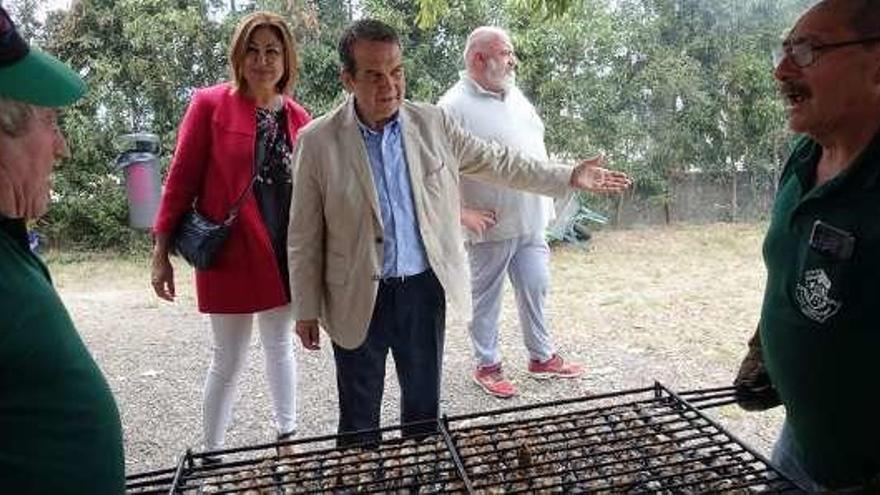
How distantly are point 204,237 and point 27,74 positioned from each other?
6.07ft

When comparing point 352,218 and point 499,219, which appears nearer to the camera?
point 352,218

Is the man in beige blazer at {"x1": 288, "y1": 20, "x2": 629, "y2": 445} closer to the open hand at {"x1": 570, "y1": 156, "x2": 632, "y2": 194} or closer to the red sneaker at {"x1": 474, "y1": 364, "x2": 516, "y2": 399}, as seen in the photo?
the open hand at {"x1": 570, "y1": 156, "x2": 632, "y2": 194}


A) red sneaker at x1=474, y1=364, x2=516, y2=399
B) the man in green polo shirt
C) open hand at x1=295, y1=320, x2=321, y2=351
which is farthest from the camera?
red sneaker at x1=474, y1=364, x2=516, y2=399

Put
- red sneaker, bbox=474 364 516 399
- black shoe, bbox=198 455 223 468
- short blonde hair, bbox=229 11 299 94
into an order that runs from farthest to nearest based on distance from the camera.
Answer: red sneaker, bbox=474 364 516 399
short blonde hair, bbox=229 11 299 94
black shoe, bbox=198 455 223 468

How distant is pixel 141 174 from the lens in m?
9.29

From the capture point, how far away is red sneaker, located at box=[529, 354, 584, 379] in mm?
4895

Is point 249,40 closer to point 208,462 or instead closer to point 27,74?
point 208,462

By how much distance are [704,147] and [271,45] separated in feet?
27.7

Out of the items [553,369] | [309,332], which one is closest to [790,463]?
[309,332]

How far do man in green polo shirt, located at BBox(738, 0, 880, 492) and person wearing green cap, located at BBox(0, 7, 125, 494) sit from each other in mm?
1570

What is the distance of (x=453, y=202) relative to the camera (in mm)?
3033

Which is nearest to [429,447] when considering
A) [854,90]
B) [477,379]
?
[854,90]

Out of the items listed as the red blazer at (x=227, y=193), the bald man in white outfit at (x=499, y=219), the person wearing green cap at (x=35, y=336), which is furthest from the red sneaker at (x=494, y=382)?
the person wearing green cap at (x=35, y=336)

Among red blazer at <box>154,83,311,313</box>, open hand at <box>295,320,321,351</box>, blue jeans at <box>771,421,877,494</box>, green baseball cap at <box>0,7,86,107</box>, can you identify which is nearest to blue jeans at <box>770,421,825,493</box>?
blue jeans at <box>771,421,877,494</box>
